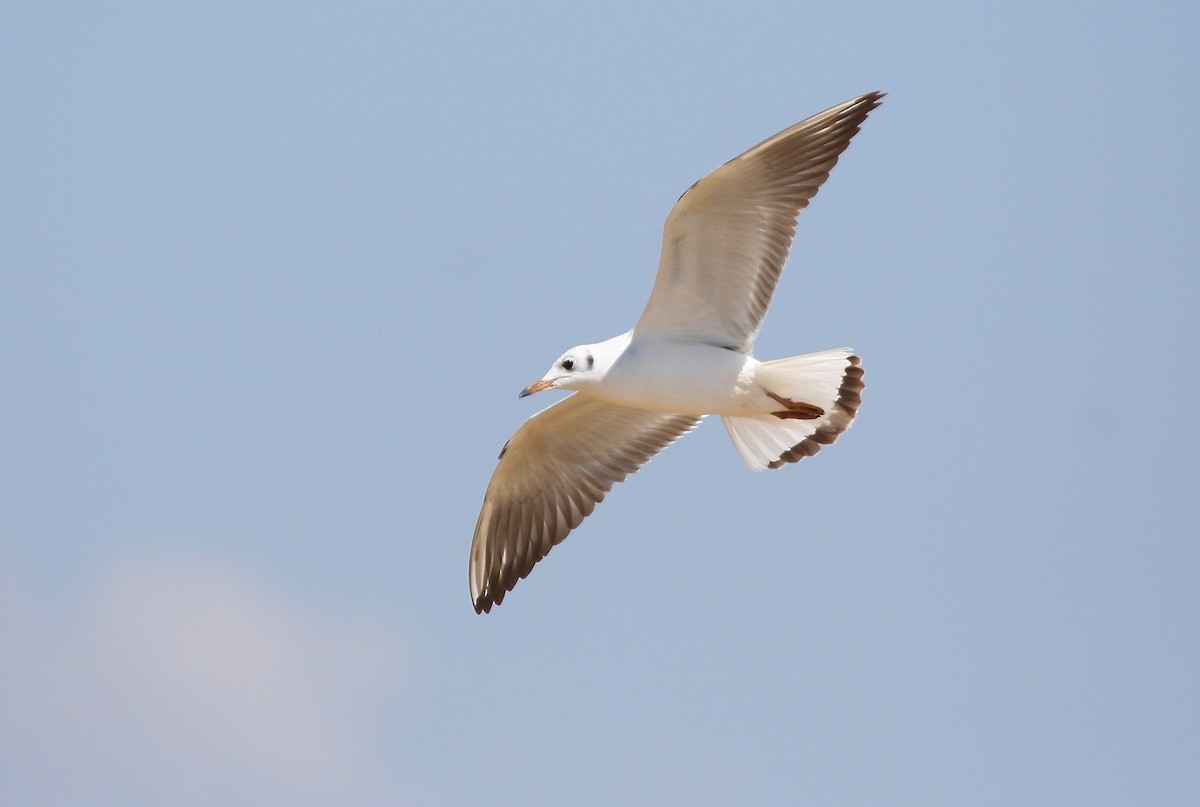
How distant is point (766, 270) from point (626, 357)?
82 centimetres

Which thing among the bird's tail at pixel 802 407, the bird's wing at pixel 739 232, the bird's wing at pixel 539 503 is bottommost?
the bird's wing at pixel 539 503

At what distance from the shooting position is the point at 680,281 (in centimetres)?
820

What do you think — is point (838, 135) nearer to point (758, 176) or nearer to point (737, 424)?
point (758, 176)

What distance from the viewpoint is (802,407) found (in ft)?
27.5

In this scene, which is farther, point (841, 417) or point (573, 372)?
point (841, 417)

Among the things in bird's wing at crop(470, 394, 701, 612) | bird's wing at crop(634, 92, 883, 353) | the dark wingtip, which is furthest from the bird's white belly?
bird's wing at crop(470, 394, 701, 612)

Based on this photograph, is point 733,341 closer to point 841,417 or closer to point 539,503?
point 841,417

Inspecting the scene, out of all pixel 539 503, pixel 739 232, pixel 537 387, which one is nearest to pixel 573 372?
pixel 537 387

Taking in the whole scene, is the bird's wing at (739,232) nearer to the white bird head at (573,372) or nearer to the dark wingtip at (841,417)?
the white bird head at (573,372)

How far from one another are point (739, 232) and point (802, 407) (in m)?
0.97

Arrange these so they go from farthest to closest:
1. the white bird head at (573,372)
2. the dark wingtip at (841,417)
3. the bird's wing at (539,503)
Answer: the bird's wing at (539,503) < the dark wingtip at (841,417) < the white bird head at (573,372)

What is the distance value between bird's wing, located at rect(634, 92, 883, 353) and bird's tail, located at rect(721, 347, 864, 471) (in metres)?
0.32

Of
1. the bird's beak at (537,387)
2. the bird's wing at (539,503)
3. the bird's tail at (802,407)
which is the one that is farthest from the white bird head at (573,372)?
the bird's wing at (539,503)

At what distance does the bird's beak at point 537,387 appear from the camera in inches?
321
